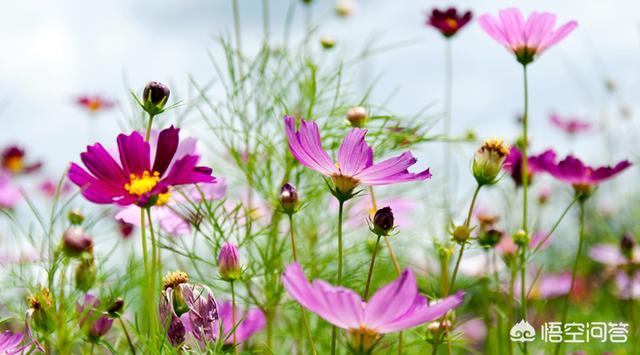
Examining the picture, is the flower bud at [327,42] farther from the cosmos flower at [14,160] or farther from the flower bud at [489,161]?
the cosmos flower at [14,160]

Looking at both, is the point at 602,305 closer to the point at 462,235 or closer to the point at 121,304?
the point at 462,235

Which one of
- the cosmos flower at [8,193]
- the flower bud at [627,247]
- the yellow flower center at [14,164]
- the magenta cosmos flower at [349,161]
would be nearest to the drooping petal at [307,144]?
the magenta cosmos flower at [349,161]

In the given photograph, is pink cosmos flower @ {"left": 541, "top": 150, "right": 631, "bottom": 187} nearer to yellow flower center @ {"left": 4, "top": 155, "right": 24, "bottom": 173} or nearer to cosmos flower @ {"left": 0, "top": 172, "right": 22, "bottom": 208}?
cosmos flower @ {"left": 0, "top": 172, "right": 22, "bottom": 208}

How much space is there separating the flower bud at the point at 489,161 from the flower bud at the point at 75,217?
1.27ft

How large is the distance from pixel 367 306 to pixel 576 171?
559 millimetres

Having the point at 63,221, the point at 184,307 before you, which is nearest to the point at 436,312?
the point at 184,307

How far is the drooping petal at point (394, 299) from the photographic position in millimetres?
522

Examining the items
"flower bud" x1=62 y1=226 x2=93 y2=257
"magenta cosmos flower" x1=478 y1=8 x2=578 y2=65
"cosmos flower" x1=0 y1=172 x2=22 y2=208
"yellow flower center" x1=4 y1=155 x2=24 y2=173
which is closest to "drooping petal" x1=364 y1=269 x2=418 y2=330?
"flower bud" x1=62 y1=226 x2=93 y2=257

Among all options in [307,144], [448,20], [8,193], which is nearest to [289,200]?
[307,144]

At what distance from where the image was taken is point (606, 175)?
989 millimetres

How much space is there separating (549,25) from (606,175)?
0.65 feet

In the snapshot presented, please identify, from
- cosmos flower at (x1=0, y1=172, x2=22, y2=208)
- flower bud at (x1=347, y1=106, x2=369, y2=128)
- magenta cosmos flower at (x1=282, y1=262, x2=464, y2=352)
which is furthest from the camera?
cosmos flower at (x1=0, y1=172, x2=22, y2=208)

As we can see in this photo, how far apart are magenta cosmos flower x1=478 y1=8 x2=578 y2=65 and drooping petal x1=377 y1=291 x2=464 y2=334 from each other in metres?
0.44

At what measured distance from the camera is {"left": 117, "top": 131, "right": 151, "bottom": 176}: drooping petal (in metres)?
0.71
